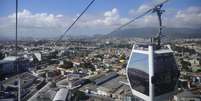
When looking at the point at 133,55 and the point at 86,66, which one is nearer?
the point at 133,55

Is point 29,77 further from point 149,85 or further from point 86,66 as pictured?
point 149,85

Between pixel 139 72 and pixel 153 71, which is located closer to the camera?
pixel 153 71

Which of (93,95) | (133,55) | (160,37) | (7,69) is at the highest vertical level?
(160,37)

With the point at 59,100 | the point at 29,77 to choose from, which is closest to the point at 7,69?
the point at 29,77

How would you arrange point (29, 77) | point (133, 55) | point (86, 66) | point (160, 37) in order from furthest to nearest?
point (86, 66) → point (29, 77) → point (133, 55) → point (160, 37)
